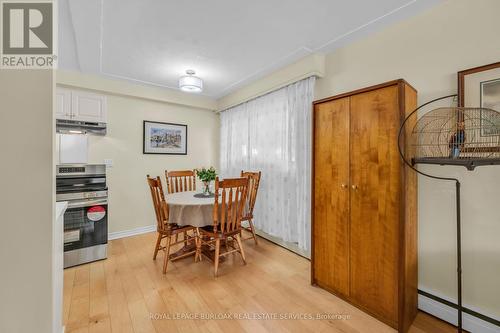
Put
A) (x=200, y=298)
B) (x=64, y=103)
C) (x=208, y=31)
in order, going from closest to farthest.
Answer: (x=200, y=298) → (x=208, y=31) → (x=64, y=103)

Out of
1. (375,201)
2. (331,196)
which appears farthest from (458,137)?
(331,196)

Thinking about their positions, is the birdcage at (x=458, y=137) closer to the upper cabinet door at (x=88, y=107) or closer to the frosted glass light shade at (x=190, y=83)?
the frosted glass light shade at (x=190, y=83)

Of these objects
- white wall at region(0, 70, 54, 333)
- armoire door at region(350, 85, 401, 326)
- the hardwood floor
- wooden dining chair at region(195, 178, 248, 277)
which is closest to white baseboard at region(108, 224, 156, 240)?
the hardwood floor

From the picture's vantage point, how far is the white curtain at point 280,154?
9.15 ft

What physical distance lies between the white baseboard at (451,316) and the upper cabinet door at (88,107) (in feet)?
14.2

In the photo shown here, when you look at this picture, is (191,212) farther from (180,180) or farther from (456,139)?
(456,139)

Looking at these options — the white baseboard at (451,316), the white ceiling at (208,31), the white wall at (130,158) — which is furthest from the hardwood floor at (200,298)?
the white ceiling at (208,31)

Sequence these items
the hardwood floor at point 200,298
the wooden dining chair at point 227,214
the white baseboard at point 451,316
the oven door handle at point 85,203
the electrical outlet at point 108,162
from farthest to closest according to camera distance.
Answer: the electrical outlet at point 108,162 → the oven door handle at point 85,203 → the wooden dining chair at point 227,214 → the hardwood floor at point 200,298 → the white baseboard at point 451,316

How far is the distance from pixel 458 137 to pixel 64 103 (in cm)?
422

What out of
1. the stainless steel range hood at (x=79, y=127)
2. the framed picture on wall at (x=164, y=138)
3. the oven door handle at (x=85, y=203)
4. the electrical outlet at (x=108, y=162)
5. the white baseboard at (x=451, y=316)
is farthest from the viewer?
the framed picture on wall at (x=164, y=138)

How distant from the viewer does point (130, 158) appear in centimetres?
365

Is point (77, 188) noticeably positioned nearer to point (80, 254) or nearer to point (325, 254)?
point (80, 254)

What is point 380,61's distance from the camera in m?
2.16

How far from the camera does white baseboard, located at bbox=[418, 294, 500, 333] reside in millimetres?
1554
